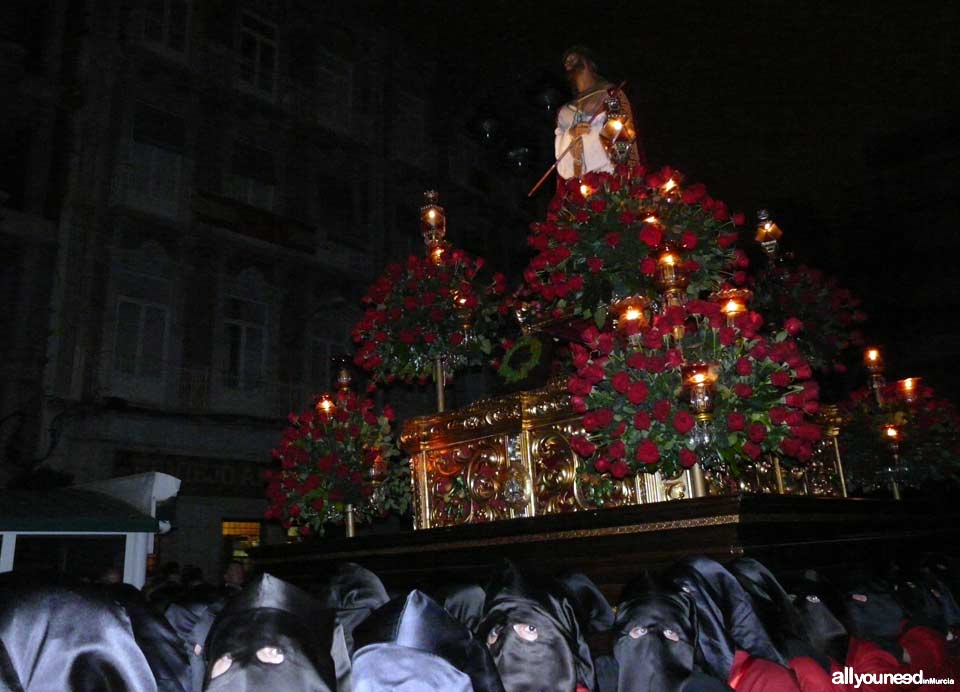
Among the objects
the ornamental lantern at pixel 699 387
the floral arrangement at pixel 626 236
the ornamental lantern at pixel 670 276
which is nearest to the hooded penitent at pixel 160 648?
the ornamental lantern at pixel 699 387

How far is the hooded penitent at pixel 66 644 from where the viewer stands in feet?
7.57

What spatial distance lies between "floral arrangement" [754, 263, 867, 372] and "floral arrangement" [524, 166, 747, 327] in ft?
6.58

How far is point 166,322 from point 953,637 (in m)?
15.8

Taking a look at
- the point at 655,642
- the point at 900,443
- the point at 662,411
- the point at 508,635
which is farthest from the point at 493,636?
the point at 900,443

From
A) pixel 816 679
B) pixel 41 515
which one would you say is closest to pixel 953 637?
pixel 816 679

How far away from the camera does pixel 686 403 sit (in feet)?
14.2

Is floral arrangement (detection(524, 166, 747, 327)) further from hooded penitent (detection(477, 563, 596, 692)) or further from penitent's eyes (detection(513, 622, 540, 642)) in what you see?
penitent's eyes (detection(513, 622, 540, 642))

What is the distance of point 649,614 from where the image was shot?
329cm

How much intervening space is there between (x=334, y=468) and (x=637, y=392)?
3813 mm

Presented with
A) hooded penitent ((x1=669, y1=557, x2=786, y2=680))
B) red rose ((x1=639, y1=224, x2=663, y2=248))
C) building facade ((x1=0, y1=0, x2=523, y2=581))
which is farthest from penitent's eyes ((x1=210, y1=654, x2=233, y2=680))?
building facade ((x1=0, y1=0, x2=523, y2=581))

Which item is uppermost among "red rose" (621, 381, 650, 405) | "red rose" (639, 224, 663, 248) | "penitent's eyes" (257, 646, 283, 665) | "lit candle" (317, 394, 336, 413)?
"red rose" (639, 224, 663, 248)

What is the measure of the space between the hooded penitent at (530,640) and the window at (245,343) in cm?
1531

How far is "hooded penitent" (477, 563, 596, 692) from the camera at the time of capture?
3068 millimetres

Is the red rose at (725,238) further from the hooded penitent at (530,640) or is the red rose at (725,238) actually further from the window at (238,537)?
the window at (238,537)
